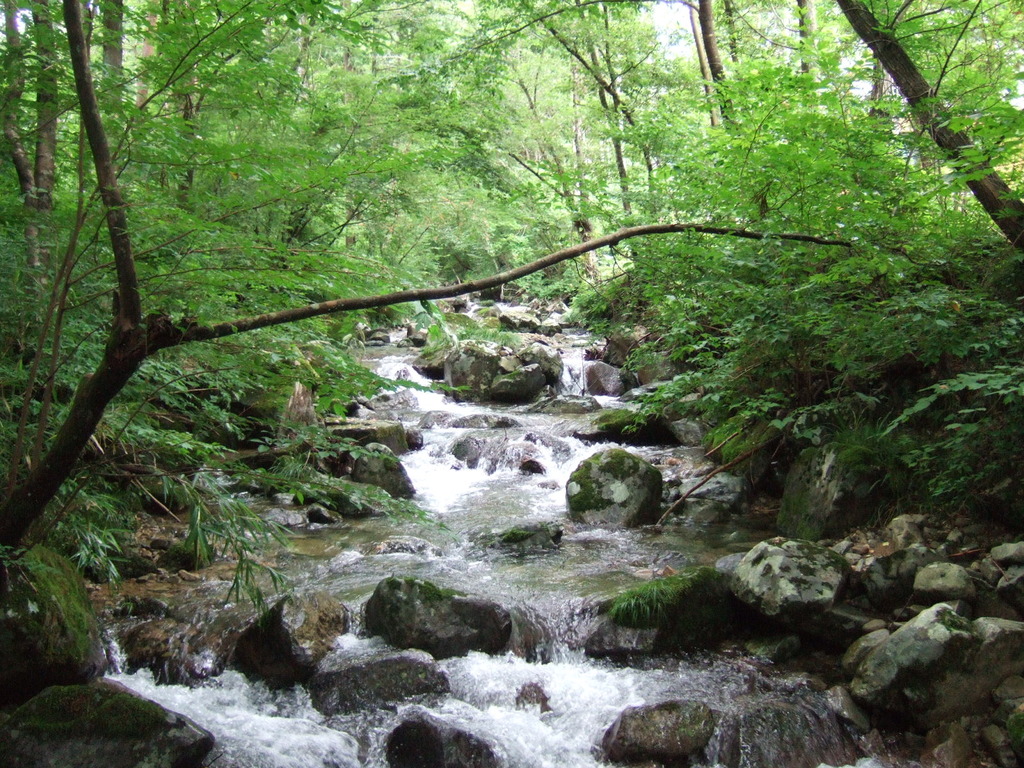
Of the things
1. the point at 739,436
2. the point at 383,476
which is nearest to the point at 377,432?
the point at 383,476

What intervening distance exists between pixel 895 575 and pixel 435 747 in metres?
3.65

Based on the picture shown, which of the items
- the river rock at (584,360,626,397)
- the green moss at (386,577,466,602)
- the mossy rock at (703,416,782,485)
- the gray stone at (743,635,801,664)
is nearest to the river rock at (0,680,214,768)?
the green moss at (386,577,466,602)

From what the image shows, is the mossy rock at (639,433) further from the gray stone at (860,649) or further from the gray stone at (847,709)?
the gray stone at (847,709)

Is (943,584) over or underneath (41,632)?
underneath

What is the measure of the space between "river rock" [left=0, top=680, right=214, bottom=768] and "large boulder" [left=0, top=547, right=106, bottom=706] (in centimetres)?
29

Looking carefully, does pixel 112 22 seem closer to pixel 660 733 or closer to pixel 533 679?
pixel 533 679

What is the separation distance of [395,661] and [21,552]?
8.17 ft

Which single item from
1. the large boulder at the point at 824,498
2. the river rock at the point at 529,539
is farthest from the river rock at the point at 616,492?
the large boulder at the point at 824,498

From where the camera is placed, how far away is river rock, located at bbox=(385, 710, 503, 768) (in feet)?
13.6

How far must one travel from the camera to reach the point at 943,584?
481 cm

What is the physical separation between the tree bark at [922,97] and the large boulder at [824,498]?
243 cm

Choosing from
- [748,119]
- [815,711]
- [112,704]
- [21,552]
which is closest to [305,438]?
[21,552]

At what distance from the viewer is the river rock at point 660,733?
4172 millimetres

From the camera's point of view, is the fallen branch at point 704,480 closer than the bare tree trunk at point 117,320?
No
